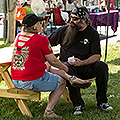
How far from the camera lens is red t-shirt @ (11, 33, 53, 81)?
3221 millimetres

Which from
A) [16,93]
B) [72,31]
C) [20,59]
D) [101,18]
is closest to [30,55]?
[20,59]

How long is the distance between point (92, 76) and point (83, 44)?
436 mm

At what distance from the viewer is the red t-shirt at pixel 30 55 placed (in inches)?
127

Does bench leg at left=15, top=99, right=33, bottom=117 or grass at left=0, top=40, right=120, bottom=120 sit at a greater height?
bench leg at left=15, top=99, right=33, bottom=117

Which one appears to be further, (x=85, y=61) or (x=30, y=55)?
(x=85, y=61)

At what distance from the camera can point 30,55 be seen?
3217 millimetres

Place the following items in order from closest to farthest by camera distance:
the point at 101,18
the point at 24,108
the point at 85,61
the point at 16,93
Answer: the point at 16,93
the point at 24,108
the point at 85,61
the point at 101,18

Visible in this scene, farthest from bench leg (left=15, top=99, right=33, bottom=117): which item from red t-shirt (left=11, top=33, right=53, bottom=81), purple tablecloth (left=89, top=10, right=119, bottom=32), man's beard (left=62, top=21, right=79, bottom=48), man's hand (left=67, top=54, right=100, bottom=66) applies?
purple tablecloth (left=89, top=10, right=119, bottom=32)

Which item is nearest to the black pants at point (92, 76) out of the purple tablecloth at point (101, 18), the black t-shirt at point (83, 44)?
the black t-shirt at point (83, 44)

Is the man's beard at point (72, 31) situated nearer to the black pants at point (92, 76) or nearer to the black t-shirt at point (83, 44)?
the black t-shirt at point (83, 44)

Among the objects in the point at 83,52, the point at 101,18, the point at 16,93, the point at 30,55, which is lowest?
the point at 16,93

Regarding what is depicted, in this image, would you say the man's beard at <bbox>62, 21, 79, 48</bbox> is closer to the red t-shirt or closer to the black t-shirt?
the black t-shirt

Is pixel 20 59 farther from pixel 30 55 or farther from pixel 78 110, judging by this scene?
pixel 78 110

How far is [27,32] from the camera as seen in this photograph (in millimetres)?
3312
